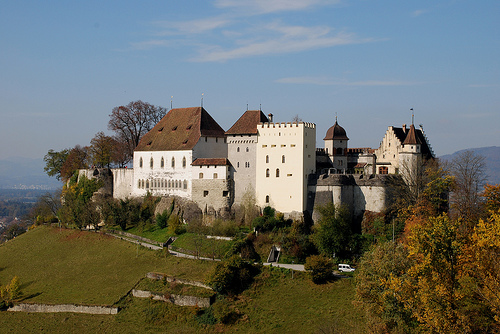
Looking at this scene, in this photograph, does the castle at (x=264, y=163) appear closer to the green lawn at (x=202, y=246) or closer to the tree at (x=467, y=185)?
the tree at (x=467, y=185)

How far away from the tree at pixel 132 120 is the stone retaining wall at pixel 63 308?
29.6 metres

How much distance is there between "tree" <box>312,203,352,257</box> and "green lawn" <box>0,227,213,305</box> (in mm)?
9585

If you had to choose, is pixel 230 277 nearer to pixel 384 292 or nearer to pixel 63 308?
pixel 63 308

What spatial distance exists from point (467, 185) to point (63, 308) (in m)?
33.6

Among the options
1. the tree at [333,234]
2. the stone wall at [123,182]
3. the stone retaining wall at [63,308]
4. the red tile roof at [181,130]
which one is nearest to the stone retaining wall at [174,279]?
the stone retaining wall at [63,308]

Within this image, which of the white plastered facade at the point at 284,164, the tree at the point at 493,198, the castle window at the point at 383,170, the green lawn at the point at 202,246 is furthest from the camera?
the castle window at the point at 383,170

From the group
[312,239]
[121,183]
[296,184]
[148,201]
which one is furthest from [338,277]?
[121,183]

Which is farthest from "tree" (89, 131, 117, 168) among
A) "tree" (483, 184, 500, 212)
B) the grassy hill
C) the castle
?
"tree" (483, 184, 500, 212)

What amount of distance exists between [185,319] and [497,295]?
22.5 metres

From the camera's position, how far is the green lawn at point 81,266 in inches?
1758

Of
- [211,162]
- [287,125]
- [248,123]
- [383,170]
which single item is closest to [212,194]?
[211,162]

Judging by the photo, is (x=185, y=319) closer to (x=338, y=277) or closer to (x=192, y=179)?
(x=338, y=277)

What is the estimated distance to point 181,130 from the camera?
60156mm

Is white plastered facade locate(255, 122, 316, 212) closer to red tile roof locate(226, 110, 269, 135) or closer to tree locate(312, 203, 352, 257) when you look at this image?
red tile roof locate(226, 110, 269, 135)
